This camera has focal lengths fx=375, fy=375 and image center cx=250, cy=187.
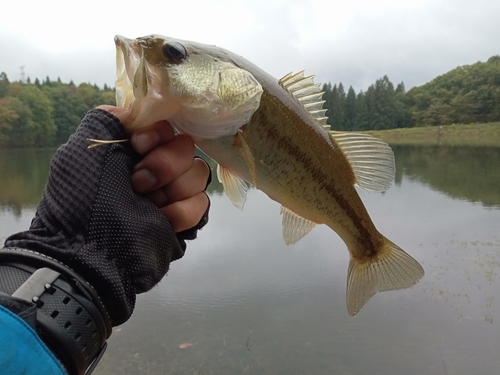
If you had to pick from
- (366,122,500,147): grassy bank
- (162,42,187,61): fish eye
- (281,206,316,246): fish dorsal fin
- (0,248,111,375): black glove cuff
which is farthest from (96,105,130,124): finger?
(366,122,500,147): grassy bank

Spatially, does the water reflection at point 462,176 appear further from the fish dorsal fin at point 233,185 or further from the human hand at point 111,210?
the human hand at point 111,210

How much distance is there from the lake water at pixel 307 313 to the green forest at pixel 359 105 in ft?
159

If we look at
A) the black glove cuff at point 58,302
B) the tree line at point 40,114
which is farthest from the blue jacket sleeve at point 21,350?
the tree line at point 40,114

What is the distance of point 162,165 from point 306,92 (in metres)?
1.05

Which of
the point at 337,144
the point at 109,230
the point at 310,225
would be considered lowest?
the point at 310,225

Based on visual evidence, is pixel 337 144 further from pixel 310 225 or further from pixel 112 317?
pixel 112 317

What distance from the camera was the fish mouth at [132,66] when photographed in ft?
5.58

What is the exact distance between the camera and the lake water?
6.82 metres

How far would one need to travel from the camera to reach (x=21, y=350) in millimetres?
1292

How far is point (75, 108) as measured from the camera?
64.6 m

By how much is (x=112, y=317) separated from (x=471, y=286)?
10.0 metres

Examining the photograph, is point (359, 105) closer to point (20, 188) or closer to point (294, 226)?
point (20, 188)

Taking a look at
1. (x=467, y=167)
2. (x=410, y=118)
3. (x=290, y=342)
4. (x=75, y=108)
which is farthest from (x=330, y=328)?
(x=410, y=118)

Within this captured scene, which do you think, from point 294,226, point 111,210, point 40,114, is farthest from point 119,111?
point 40,114
